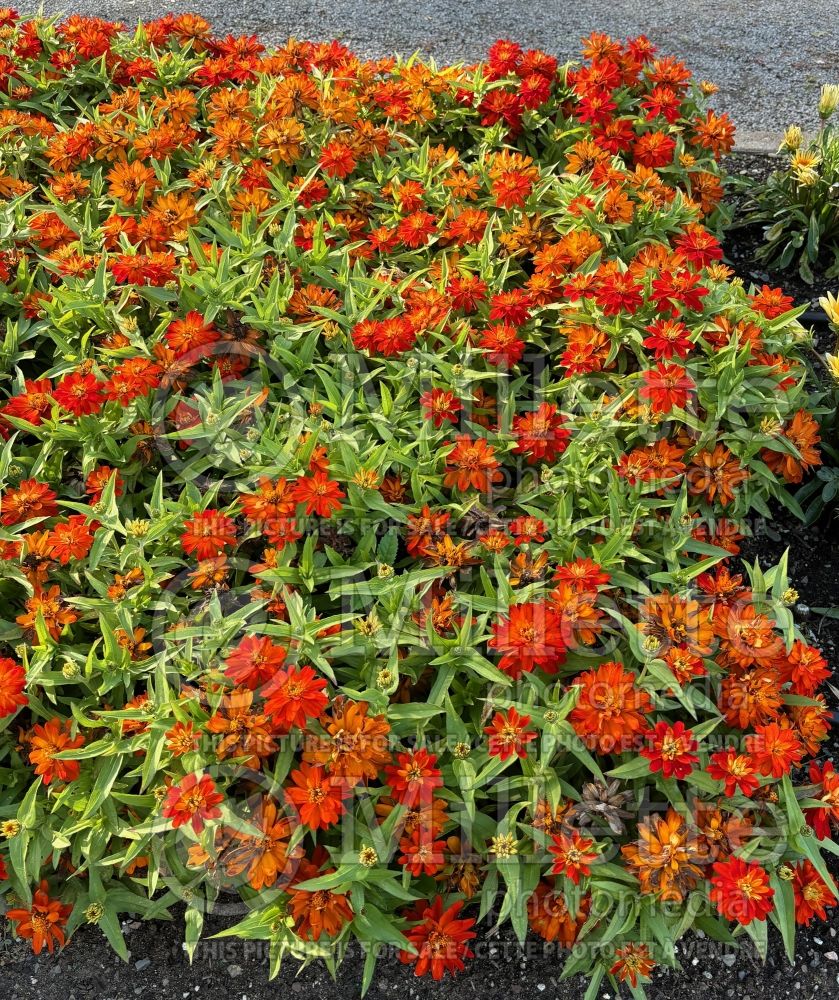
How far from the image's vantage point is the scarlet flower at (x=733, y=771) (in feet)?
5.95

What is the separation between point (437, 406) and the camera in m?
2.28

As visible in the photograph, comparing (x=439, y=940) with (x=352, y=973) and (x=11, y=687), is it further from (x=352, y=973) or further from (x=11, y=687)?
(x=11, y=687)

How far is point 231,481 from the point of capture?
8.02 ft

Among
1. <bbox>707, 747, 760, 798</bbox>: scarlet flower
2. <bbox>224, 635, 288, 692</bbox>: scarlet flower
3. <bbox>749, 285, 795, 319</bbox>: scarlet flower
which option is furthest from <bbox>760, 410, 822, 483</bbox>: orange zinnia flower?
<bbox>224, 635, 288, 692</bbox>: scarlet flower

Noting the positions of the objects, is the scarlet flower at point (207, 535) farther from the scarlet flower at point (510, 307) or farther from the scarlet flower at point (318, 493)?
the scarlet flower at point (510, 307)

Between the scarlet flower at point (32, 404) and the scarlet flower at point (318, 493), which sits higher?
the scarlet flower at point (318, 493)

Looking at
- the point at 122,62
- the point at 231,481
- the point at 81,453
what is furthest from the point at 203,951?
the point at 122,62

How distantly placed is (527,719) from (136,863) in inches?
38.1

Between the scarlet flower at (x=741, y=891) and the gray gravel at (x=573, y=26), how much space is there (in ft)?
15.3

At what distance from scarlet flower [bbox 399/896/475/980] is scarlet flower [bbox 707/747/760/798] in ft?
2.04

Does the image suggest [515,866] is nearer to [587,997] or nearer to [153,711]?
[587,997]

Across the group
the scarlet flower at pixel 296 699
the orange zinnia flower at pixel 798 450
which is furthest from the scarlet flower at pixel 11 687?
the orange zinnia flower at pixel 798 450

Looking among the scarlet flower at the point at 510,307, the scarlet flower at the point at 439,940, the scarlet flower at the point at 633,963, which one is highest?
the scarlet flower at the point at 510,307

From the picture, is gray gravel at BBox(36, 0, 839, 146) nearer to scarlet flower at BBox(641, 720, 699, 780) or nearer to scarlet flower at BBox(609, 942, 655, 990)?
scarlet flower at BBox(641, 720, 699, 780)
